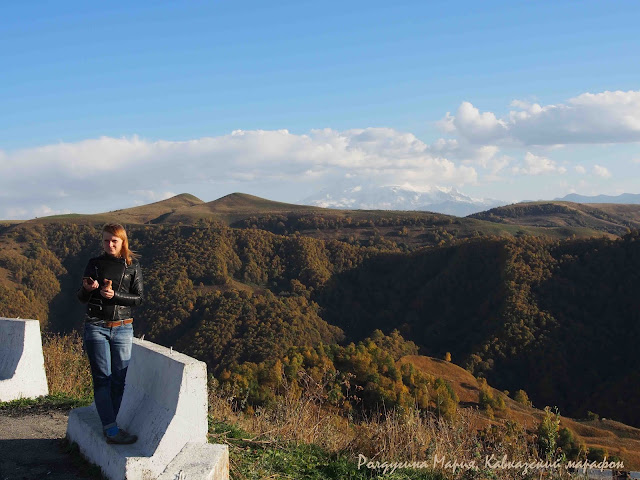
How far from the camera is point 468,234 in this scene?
242ft

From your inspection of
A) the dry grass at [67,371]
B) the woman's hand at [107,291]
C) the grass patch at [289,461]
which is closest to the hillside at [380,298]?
the dry grass at [67,371]

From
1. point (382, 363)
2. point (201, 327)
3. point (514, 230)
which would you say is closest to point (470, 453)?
point (382, 363)

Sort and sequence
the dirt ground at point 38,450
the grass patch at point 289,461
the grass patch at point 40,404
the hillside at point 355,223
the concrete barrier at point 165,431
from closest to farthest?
the concrete barrier at point 165,431
the dirt ground at point 38,450
the grass patch at point 289,461
the grass patch at point 40,404
the hillside at point 355,223

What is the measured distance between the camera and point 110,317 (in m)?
4.04

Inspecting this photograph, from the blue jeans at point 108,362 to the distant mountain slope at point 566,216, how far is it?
3724 inches

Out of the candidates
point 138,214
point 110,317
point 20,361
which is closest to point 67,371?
point 20,361

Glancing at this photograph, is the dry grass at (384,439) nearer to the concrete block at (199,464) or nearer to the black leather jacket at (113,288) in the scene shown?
the concrete block at (199,464)

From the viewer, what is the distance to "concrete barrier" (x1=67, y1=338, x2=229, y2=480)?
141 inches

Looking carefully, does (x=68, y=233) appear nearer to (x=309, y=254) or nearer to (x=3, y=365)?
(x=309, y=254)

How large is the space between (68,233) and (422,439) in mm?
68212

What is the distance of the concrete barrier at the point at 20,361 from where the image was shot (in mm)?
6273

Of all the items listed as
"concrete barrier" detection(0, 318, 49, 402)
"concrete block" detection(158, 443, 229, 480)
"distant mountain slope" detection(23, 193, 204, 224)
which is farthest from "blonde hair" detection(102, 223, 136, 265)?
"distant mountain slope" detection(23, 193, 204, 224)

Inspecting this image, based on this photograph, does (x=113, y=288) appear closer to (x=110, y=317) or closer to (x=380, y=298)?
(x=110, y=317)

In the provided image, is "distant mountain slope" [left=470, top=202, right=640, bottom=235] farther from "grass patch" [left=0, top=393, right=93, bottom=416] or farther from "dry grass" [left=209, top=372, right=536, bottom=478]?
"grass patch" [left=0, top=393, right=93, bottom=416]
